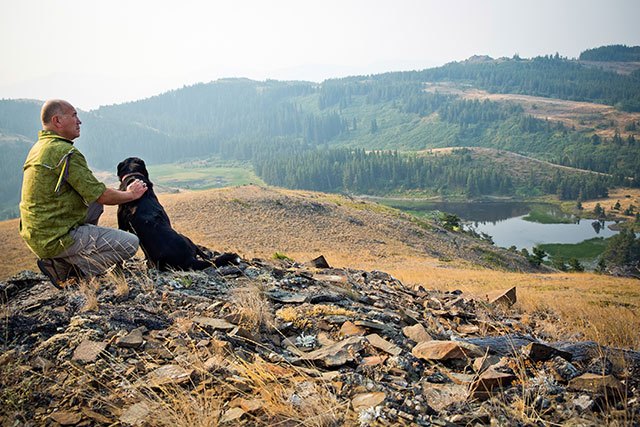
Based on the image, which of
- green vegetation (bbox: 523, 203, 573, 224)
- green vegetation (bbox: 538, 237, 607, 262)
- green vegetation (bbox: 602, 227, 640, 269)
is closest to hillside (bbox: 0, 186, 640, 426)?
green vegetation (bbox: 602, 227, 640, 269)

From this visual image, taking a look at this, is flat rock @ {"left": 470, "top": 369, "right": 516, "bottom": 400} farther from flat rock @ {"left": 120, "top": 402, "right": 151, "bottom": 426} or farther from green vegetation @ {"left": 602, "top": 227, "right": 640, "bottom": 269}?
green vegetation @ {"left": 602, "top": 227, "right": 640, "bottom": 269}

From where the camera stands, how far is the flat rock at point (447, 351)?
4.11 meters

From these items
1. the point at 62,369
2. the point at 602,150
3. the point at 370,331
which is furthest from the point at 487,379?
the point at 602,150

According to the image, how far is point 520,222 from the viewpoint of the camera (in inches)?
3984

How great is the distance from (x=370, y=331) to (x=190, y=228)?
3074 cm

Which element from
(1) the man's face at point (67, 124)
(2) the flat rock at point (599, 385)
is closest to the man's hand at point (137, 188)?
(1) the man's face at point (67, 124)

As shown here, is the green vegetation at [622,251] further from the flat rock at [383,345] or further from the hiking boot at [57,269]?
the hiking boot at [57,269]

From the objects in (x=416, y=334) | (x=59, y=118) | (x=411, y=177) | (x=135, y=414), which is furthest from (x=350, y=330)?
(x=411, y=177)

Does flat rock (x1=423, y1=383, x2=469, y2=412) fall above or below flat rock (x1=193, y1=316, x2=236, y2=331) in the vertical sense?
below

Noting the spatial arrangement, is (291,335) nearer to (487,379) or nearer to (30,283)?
(487,379)

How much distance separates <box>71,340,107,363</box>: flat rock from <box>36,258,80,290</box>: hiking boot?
219 centimetres

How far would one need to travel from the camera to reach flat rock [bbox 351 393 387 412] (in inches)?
118

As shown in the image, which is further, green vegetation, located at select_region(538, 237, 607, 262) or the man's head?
green vegetation, located at select_region(538, 237, 607, 262)

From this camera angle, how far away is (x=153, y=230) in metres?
6.32
